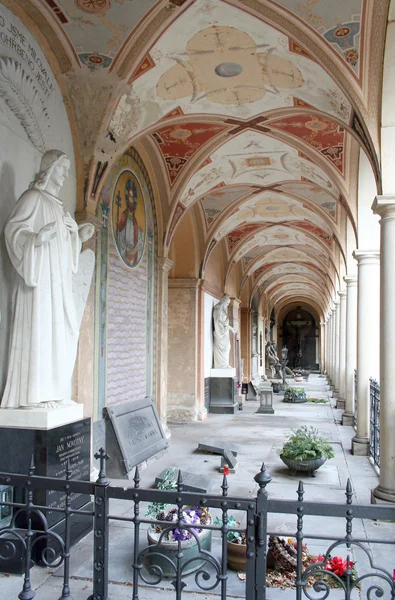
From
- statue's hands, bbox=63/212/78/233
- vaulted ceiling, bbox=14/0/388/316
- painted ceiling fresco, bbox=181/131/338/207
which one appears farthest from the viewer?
painted ceiling fresco, bbox=181/131/338/207

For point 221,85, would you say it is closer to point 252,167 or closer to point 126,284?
point 126,284

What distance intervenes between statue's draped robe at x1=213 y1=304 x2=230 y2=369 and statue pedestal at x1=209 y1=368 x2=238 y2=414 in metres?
0.34

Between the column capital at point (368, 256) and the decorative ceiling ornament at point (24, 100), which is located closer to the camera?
the decorative ceiling ornament at point (24, 100)

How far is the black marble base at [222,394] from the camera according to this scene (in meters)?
14.2

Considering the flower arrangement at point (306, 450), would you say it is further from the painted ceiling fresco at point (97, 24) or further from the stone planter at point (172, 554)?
the painted ceiling fresco at point (97, 24)

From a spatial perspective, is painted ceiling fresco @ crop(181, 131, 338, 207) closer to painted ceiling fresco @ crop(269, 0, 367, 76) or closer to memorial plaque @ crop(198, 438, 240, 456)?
painted ceiling fresco @ crop(269, 0, 367, 76)

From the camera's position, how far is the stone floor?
3.83 meters

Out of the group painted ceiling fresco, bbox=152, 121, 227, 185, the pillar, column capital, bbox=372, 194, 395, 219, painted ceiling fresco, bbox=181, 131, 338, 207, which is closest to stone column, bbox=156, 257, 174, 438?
painted ceiling fresco, bbox=181, 131, 338, 207

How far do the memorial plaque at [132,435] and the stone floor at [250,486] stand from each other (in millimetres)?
234

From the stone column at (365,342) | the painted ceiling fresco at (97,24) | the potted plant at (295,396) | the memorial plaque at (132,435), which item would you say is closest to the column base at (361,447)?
the stone column at (365,342)

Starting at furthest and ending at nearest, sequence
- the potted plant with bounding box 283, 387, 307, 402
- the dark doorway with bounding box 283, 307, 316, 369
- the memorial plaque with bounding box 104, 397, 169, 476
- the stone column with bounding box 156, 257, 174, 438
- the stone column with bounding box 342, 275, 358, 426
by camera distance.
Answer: the dark doorway with bounding box 283, 307, 316, 369 < the potted plant with bounding box 283, 387, 307, 402 < the stone column with bounding box 342, 275, 358, 426 < the stone column with bounding box 156, 257, 174, 438 < the memorial plaque with bounding box 104, 397, 169, 476

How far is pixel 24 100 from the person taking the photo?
5.26 meters

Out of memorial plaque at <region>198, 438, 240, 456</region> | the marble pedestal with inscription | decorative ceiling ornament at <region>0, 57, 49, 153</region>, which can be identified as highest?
decorative ceiling ornament at <region>0, 57, 49, 153</region>

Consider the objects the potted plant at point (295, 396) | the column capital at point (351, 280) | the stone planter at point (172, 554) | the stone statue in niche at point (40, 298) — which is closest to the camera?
the stone planter at point (172, 554)
